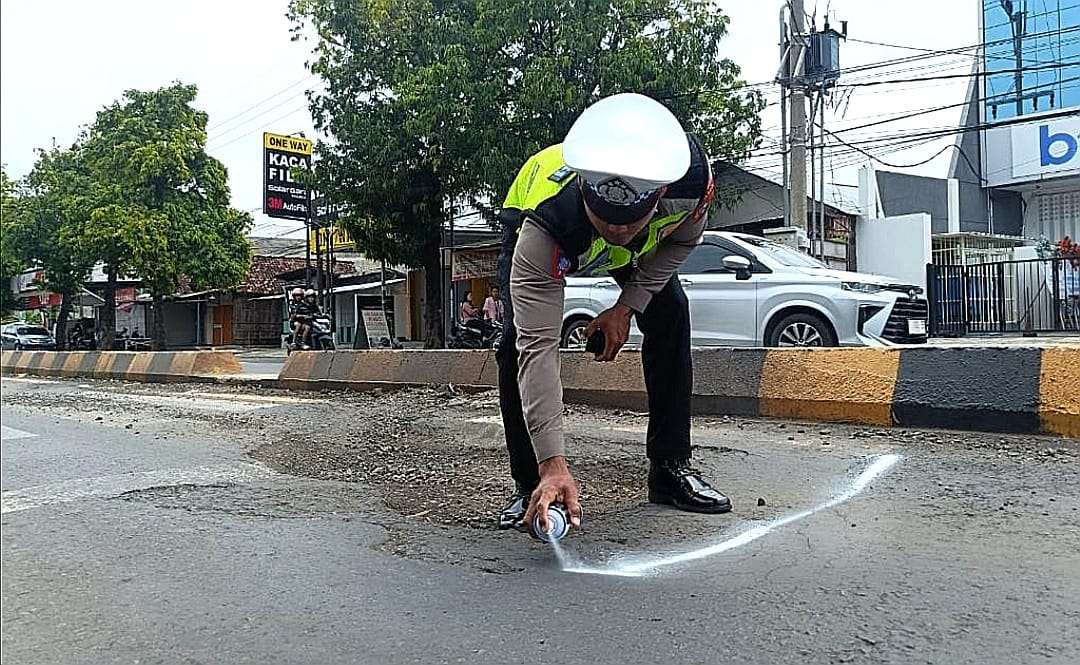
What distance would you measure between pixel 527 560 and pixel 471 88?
13897mm

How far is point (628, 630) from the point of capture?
2.28 m

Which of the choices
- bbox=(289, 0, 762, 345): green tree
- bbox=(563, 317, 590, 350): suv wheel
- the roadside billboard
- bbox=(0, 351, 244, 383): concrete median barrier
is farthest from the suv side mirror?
bbox=(0, 351, 244, 383): concrete median barrier

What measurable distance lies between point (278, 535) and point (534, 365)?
108 centimetres

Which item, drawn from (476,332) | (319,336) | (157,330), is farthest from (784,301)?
(157,330)

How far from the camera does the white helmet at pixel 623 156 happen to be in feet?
7.88

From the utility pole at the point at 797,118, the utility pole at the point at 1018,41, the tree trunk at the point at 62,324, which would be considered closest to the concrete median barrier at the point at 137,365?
the utility pole at the point at 797,118

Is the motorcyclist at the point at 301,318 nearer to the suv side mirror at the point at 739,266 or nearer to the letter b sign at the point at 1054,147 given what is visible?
the suv side mirror at the point at 739,266

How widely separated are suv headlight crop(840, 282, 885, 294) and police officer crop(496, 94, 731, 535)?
6.02 m

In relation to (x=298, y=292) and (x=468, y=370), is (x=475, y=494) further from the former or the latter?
(x=298, y=292)

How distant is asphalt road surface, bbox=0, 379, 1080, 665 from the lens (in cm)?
212

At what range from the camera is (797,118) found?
13844 mm

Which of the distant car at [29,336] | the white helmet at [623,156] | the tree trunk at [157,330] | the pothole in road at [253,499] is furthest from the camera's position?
the distant car at [29,336]

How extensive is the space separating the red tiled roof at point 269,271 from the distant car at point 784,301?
22.3 meters

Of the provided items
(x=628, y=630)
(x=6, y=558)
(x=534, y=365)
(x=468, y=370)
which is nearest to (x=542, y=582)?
(x=628, y=630)
